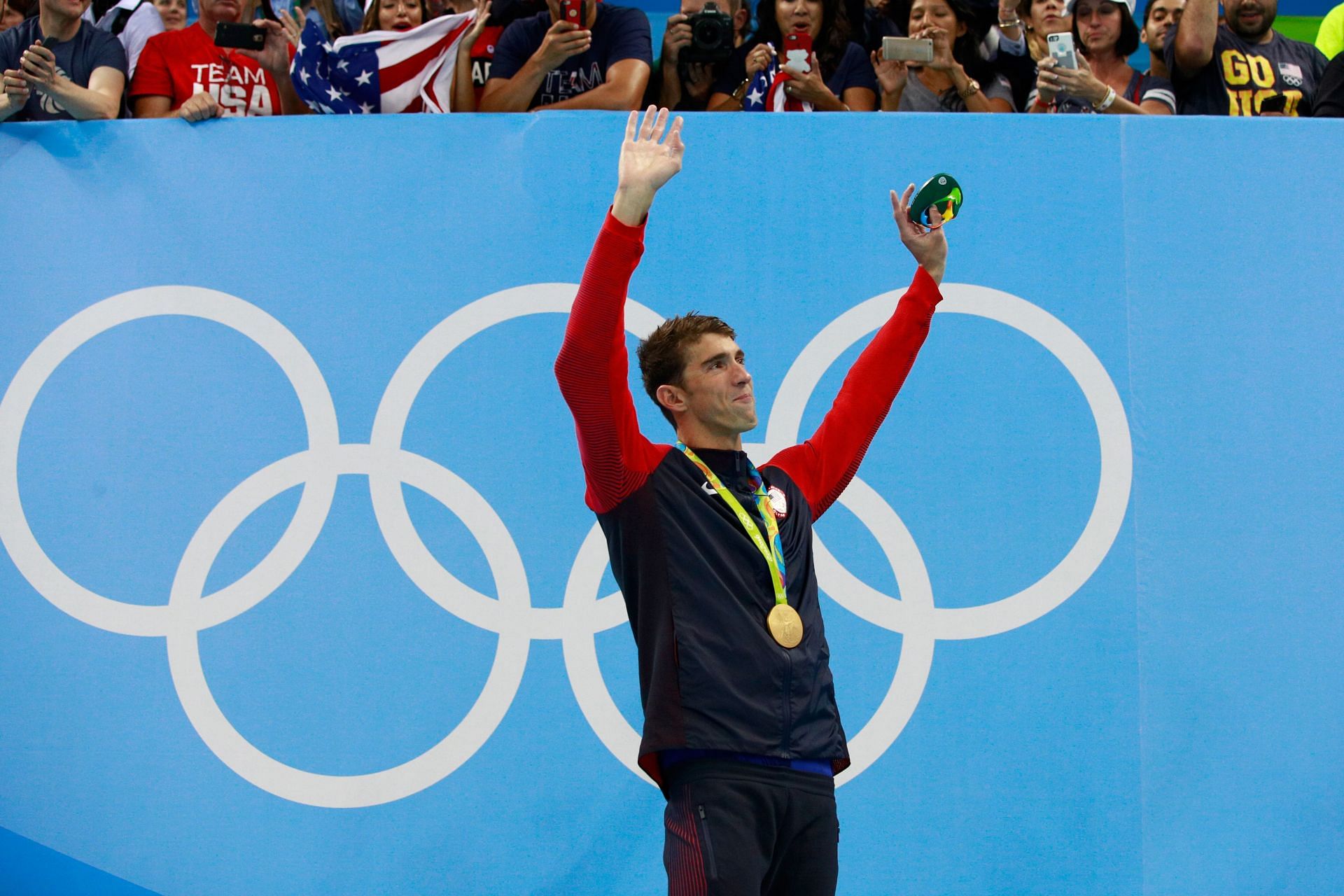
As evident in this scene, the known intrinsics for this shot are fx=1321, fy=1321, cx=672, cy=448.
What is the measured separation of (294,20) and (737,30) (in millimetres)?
1838

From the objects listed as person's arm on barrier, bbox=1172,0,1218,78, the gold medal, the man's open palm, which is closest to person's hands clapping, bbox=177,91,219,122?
the man's open palm

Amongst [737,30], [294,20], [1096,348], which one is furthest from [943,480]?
[294,20]

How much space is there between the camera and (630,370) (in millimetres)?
4414

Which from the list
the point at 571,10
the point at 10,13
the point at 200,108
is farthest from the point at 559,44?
the point at 10,13

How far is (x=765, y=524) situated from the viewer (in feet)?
9.42

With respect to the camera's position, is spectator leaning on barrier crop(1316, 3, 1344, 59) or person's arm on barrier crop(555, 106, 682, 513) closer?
person's arm on barrier crop(555, 106, 682, 513)

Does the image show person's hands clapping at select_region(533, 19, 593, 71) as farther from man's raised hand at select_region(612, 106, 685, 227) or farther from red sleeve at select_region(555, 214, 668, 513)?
red sleeve at select_region(555, 214, 668, 513)

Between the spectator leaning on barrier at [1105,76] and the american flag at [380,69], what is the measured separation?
2.14 metres

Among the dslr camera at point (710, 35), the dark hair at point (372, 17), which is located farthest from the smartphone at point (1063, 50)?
the dark hair at point (372, 17)

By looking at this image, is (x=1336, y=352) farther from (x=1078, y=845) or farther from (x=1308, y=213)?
(x=1078, y=845)

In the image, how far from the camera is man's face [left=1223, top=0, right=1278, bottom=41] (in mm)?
5188

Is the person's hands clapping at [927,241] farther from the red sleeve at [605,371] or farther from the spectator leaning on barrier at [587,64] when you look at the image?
the spectator leaning on barrier at [587,64]

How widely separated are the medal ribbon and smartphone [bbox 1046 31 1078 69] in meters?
2.53

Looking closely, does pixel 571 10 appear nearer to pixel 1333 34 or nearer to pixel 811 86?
pixel 811 86
